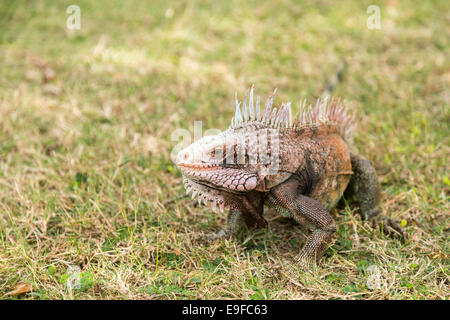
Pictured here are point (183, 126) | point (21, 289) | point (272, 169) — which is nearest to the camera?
point (21, 289)

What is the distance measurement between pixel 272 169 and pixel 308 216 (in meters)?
0.49

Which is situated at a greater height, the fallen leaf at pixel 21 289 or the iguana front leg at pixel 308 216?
the iguana front leg at pixel 308 216

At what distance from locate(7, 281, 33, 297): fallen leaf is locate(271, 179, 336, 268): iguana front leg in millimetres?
2074

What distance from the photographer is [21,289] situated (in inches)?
139

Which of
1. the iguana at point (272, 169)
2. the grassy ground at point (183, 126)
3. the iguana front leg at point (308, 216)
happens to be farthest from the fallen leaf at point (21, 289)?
the iguana front leg at point (308, 216)

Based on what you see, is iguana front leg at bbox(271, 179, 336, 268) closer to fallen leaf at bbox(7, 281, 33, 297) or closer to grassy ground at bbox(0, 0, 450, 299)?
grassy ground at bbox(0, 0, 450, 299)

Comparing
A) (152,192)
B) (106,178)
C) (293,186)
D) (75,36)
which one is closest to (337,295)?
(293,186)

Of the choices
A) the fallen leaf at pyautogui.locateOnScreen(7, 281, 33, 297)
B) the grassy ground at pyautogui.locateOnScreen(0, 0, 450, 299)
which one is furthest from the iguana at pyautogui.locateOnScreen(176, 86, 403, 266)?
the fallen leaf at pyautogui.locateOnScreen(7, 281, 33, 297)

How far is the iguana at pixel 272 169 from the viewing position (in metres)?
3.67

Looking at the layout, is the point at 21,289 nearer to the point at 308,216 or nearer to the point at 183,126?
the point at 308,216

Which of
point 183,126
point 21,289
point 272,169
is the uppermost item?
point 183,126

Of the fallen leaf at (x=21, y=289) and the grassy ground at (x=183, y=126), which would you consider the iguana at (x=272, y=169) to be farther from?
the fallen leaf at (x=21, y=289)

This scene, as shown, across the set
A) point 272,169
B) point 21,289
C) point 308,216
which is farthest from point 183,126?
point 21,289

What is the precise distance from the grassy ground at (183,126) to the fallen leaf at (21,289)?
4 cm
